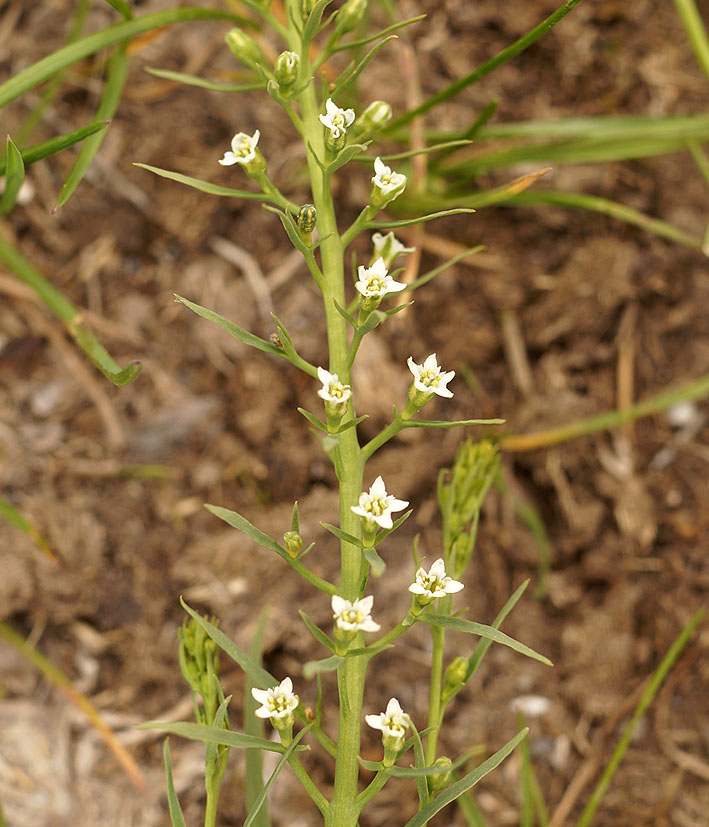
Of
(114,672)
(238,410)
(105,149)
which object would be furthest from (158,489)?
(105,149)

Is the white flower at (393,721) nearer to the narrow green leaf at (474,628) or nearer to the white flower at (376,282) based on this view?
the narrow green leaf at (474,628)

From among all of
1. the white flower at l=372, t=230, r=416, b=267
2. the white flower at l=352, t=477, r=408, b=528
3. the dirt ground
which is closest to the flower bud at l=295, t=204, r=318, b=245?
the white flower at l=372, t=230, r=416, b=267

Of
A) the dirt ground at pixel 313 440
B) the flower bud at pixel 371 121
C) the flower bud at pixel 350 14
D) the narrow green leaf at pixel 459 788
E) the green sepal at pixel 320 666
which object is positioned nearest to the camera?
the green sepal at pixel 320 666

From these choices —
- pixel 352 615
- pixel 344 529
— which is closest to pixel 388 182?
pixel 344 529

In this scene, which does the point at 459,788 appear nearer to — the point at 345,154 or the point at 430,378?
the point at 430,378

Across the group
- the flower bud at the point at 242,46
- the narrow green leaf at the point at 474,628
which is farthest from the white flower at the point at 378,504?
the flower bud at the point at 242,46

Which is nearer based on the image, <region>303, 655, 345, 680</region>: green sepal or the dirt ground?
<region>303, 655, 345, 680</region>: green sepal

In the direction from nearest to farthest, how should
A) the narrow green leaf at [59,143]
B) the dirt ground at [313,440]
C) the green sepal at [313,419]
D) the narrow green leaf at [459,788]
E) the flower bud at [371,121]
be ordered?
1. the green sepal at [313,419]
2. the narrow green leaf at [459,788]
3. the flower bud at [371,121]
4. the narrow green leaf at [59,143]
5. the dirt ground at [313,440]

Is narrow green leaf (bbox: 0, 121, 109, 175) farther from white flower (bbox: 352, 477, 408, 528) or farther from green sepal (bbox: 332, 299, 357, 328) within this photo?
white flower (bbox: 352, 477, 408, 528)
